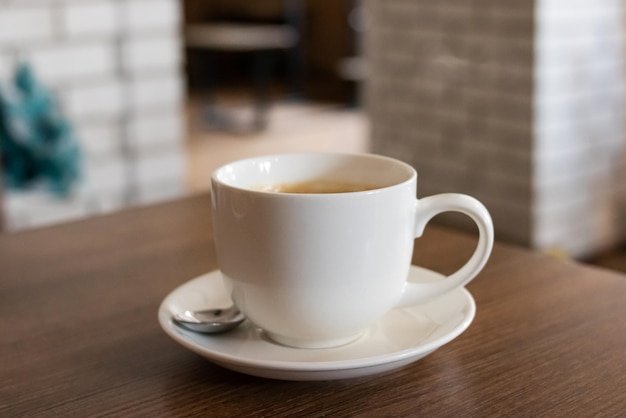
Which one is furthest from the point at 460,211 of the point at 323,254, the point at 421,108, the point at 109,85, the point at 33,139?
the point at 421,108

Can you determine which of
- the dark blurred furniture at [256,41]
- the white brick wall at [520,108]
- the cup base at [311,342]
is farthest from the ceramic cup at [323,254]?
the dark blurred furniture at [256,41]

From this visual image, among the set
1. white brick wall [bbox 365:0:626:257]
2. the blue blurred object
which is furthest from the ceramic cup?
white brick wall [bbox 365:0:626:257]

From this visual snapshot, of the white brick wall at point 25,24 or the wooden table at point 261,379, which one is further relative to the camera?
the white brick wall at point 25,24

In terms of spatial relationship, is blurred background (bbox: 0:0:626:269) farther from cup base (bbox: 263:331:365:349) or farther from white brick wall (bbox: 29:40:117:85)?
cup base (bbox: 263:331:365:349)

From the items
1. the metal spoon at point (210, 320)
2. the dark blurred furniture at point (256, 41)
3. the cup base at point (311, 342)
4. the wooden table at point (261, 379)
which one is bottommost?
the dark blurred furniture at point (256, 41)

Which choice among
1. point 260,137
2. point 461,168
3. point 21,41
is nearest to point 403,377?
point 21,41

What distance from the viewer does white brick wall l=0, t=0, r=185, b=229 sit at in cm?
147

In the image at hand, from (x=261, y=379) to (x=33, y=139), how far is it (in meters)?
1.08

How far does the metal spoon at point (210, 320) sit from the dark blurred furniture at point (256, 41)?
3.34 meters

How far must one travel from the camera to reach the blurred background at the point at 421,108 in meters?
1.47

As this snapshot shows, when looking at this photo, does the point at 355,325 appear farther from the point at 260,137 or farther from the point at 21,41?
the point at 260,137

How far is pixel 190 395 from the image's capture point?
1.49 feet

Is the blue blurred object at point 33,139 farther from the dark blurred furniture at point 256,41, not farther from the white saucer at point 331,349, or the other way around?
the dark blurred furniture at point 256,41

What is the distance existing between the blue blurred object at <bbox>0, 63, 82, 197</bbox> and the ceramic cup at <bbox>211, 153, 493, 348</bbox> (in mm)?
1018
